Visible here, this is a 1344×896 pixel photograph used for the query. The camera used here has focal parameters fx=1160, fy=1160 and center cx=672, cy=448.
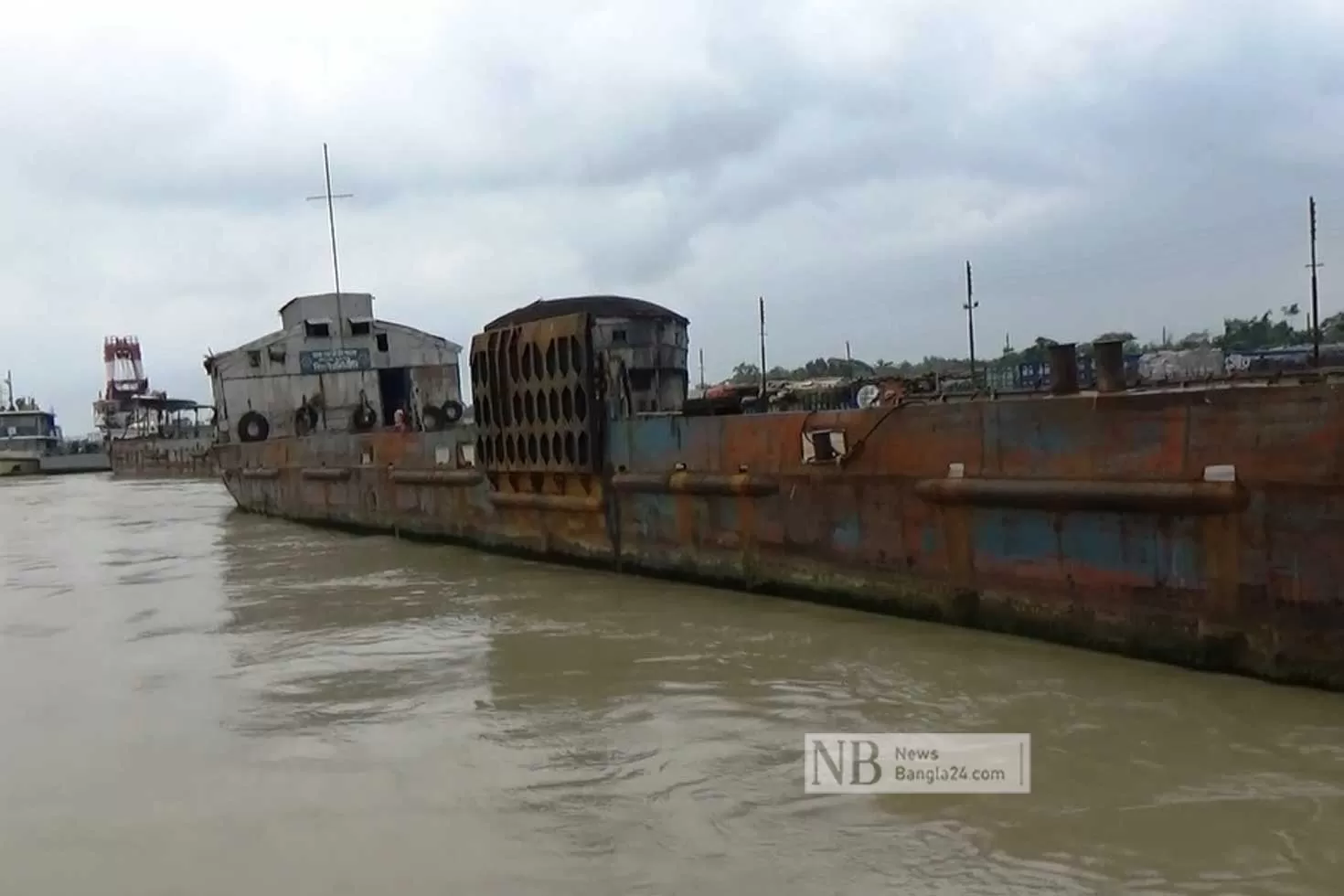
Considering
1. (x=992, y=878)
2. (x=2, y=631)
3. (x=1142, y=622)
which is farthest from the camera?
(x=2, y=631)

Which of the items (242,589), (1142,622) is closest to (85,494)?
(242,589)

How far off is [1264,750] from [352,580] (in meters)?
8.79

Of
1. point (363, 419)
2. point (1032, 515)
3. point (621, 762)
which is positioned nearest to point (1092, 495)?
point (1032, 515)

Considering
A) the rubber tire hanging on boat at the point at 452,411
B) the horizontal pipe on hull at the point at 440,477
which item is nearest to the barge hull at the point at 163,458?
the rubber tire hanging on boat at the point at 452,411

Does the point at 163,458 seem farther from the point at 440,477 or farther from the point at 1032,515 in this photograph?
the point at 1032,515

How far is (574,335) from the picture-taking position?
10836 mm

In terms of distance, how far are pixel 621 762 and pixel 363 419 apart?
18.6 m

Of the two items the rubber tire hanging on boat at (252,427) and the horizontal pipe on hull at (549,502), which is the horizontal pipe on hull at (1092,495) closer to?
the horizontal pipe on hull at (549,502)

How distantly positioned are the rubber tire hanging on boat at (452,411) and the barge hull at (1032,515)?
10.8 metres

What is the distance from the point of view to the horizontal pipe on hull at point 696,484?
905 cm

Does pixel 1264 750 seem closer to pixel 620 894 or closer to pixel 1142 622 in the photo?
pixel 1142 622

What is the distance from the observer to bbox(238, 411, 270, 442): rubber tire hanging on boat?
22.7 metres

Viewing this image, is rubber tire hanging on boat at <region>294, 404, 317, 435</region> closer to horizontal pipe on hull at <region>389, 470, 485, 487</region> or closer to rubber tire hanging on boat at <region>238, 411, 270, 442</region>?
rubber tire hanging on boat at <region>238, 411, 270, 442</region>

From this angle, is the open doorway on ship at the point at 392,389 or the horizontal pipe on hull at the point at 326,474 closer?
the horizontal pipe on hull at the point at 326,474
